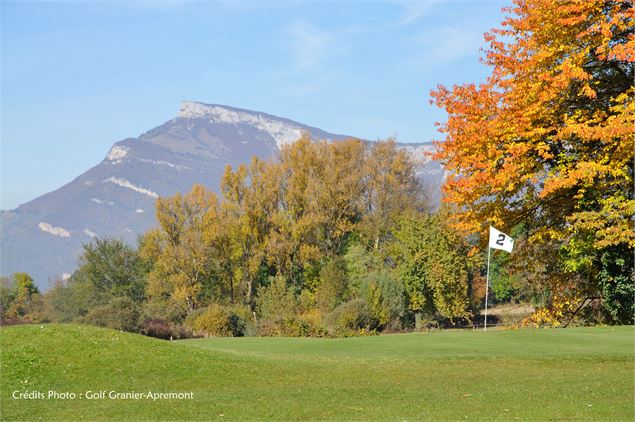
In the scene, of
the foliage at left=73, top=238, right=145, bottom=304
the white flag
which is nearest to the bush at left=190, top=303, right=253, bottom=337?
the white flag

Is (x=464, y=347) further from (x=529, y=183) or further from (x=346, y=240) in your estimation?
(x=346, y=240)

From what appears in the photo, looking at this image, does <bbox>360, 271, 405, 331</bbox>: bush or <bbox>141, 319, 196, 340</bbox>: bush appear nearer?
<bbox>141, 319, 196, 340</bbox>: bush

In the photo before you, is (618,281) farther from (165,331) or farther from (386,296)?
(386,296)

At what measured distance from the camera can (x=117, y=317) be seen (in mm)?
45406

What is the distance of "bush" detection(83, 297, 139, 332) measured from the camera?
45.1 metres

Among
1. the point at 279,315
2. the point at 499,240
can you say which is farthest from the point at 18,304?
the point at 499,240

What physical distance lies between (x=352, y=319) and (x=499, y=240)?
722 inches

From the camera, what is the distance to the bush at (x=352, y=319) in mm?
45219

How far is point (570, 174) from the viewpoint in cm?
2547

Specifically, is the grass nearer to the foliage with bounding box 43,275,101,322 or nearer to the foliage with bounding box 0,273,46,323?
the foliage with bounding box 43,275,101,322

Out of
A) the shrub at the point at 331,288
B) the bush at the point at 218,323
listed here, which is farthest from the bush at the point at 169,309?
the bush at the point at 218,323

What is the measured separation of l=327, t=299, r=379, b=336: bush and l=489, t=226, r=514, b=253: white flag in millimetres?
16068

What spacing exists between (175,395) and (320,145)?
194ft

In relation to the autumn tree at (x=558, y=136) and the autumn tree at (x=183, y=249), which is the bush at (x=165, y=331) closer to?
the autumn tree at (x=558, y=136)
